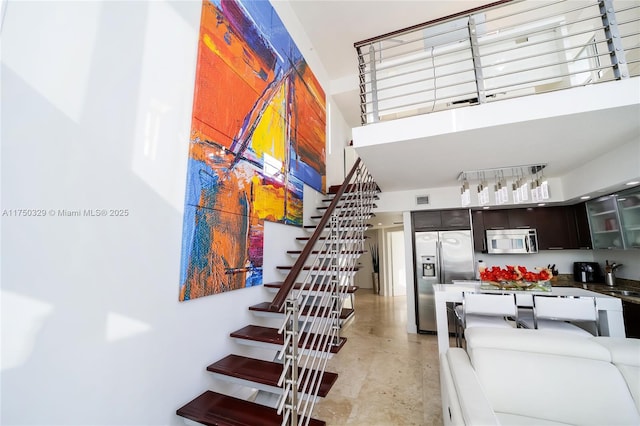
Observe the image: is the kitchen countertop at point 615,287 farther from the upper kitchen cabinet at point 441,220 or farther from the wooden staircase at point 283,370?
the wooden staircase at point 283,370

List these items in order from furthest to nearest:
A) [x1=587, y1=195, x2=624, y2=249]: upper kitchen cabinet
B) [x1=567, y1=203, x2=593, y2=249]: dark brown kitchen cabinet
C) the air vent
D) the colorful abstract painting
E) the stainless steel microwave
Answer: the air vent
the stainless steel microwave
[x1=567, y1=203, x2=593, y2=249]: dark brown kitchen cabinet
[x1=587, y1=195, x2=624, y2=249]: upper kitchen cabinet
the colorful abstract painting

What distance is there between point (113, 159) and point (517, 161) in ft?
13.9

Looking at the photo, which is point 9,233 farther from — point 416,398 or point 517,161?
point 517,161

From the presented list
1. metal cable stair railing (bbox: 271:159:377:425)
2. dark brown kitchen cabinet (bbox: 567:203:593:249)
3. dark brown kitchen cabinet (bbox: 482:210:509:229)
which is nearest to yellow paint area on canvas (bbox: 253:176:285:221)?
metal cable stair railing (bbox: 271:159:377:425)

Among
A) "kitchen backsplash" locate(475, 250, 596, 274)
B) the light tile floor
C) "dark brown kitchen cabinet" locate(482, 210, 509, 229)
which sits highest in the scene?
"dark brown kitchen cabinet" locate(482, 210, 509, 229)

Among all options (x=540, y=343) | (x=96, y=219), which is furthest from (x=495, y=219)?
(x=96, y=219)

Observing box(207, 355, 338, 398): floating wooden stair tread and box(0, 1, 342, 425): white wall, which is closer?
box(0, 1, 342, 425): white wall

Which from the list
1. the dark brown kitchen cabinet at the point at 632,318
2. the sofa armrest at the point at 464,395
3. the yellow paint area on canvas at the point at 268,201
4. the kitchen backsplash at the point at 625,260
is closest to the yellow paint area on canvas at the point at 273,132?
the yellow paint area on canvas at the point at 268,201

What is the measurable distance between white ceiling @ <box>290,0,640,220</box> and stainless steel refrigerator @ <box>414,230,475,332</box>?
40.0 inches

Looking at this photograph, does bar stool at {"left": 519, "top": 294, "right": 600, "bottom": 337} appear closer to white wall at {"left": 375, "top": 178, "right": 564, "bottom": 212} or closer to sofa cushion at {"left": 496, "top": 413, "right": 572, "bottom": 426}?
sofa cushion at {"left": 496, "top": 413, "right": 572, "bottom": 426}

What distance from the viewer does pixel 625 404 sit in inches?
57.9

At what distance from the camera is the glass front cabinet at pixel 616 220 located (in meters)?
3.21

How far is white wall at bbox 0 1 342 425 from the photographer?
1225 millimetres

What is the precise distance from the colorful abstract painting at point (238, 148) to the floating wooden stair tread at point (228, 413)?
78cm
